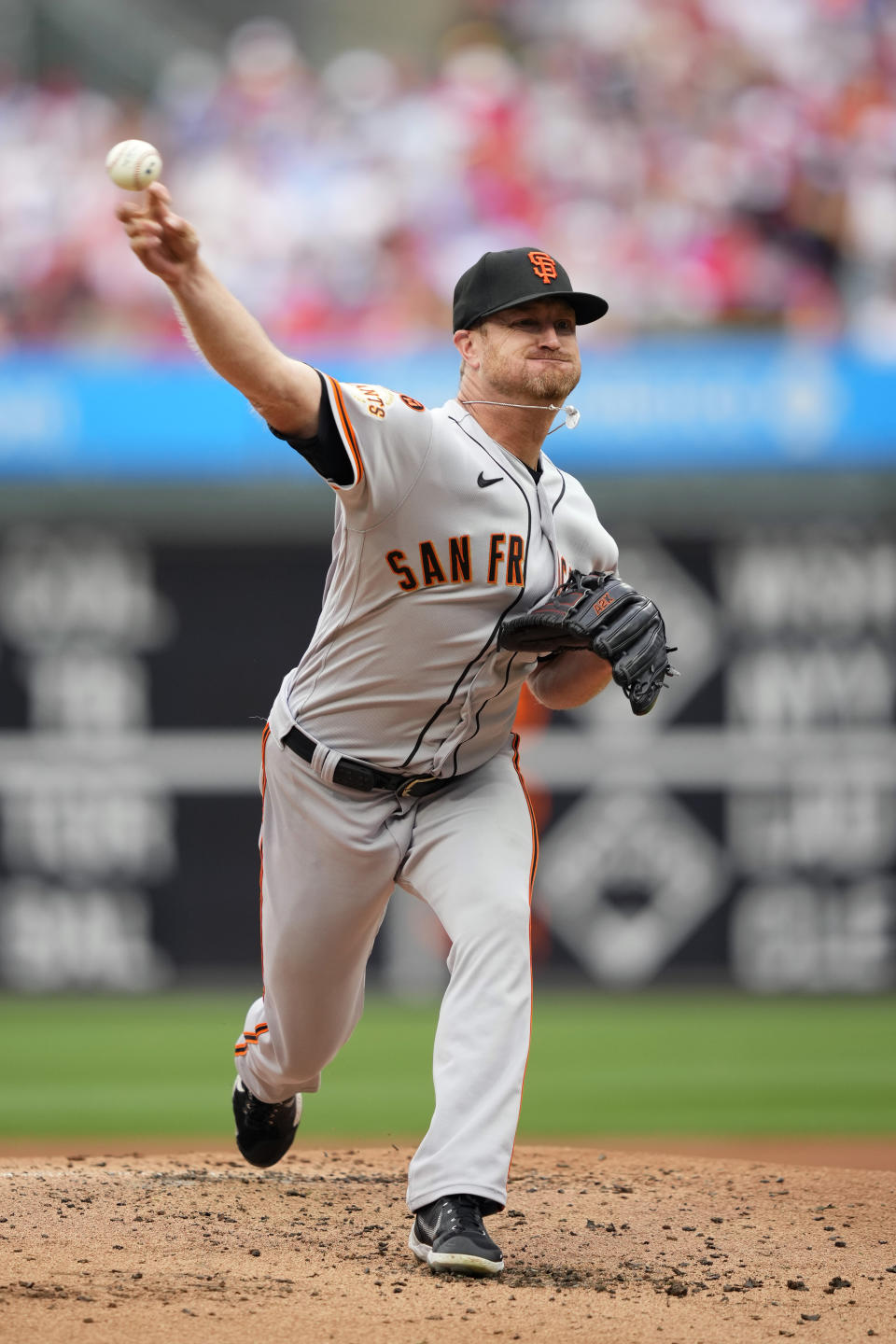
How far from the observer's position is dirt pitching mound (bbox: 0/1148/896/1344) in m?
2.90

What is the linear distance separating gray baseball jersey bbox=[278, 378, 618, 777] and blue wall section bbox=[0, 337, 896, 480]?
5108 mm

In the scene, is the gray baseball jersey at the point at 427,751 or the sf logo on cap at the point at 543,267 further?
the sf logo on cap at the point at 543,267

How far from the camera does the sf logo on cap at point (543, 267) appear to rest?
135 inches

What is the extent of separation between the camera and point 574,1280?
10.5 feet

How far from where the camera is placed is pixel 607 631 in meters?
3.35

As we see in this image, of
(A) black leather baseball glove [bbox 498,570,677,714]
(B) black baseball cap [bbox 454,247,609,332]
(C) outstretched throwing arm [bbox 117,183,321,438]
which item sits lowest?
(A) black leather baseball glove [bbox 498,570,677,714]

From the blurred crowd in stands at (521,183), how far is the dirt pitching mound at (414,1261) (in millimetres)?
5725

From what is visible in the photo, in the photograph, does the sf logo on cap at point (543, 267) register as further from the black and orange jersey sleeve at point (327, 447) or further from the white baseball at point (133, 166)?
the white baseball at point (133, 166)

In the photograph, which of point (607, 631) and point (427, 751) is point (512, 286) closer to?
point (607, 631)

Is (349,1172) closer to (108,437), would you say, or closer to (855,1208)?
(855,1208)

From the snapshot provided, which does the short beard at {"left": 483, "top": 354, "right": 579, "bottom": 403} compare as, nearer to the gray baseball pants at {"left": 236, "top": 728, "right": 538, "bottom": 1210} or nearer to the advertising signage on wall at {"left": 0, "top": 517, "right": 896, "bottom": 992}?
the gray baseball pants at {"left": 236, "top": 728, "right": 538, "bottom": 1210}

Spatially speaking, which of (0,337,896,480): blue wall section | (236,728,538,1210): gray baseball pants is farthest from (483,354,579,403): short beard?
(0,337,896,480): blue wall section

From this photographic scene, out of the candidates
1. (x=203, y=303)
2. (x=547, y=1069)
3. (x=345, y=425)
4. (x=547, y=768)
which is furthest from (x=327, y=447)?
(x=547, y=768)

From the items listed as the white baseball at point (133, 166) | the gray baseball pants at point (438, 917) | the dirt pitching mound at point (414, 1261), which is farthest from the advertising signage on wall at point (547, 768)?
the white baseball at point (133, 166)
